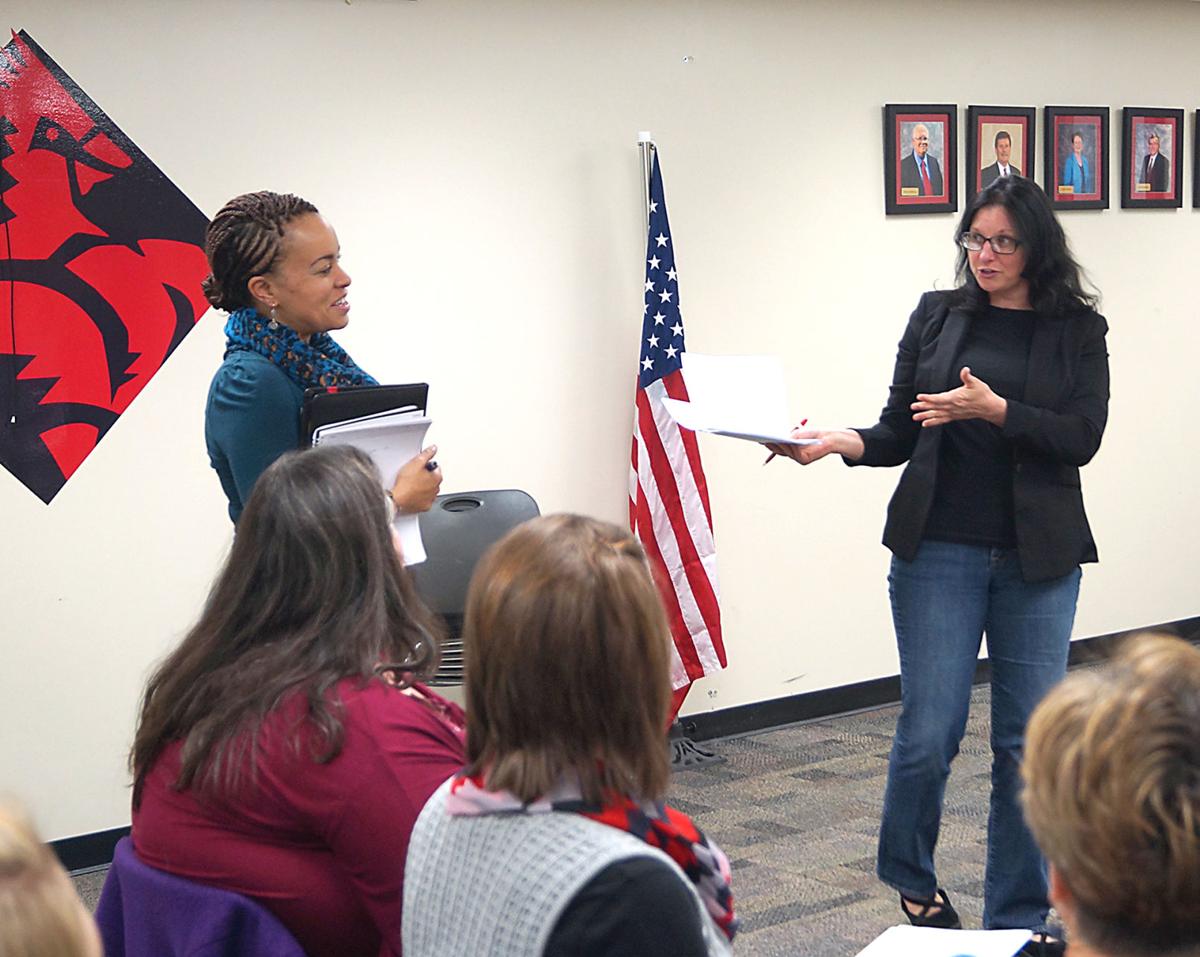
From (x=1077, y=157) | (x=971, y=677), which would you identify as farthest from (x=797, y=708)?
(x=1077, y=157)

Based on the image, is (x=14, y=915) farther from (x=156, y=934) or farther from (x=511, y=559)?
(x=156, y=934)

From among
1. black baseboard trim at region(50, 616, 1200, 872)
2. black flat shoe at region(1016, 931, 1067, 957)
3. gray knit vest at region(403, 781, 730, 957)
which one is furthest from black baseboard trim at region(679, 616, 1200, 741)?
gray knit vest at region(403, 781, 730, 957)

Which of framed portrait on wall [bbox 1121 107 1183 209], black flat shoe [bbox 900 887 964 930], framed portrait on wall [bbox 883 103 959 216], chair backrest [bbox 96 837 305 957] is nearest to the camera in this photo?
chair backrest [bbox 96 837 305 957]

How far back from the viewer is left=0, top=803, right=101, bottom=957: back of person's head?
2.59 feet

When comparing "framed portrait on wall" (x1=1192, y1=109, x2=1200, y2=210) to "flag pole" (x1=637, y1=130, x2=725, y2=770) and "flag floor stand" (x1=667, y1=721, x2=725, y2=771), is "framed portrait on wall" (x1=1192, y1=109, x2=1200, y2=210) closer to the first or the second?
"flag pole" (x1=637, y1=130, x2=725, y2=770)

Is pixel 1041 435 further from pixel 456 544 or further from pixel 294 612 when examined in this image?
pixel 294 612

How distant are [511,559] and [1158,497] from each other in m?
4.94

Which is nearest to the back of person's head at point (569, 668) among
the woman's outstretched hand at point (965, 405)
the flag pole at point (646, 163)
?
the woman's outstretched hand at point (965, 405)

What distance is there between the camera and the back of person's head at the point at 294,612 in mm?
1549

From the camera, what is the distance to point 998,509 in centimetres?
280

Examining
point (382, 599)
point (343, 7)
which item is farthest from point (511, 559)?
point (343, 7)

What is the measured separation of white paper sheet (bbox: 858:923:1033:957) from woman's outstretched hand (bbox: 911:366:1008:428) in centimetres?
122

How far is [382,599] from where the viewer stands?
1623 mm

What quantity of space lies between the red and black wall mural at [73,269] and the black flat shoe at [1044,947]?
2633 millimetres
